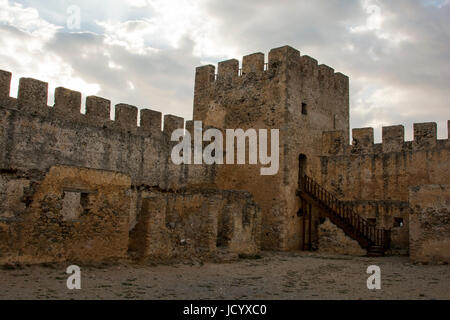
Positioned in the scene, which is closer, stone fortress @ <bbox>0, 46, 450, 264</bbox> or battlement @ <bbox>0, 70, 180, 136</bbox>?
stone fortress @ <bbox>0, 46, 450, 264</bbox>

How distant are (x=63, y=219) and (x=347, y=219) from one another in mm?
10977

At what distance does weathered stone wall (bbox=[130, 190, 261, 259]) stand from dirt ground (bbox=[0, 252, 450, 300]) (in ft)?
1.98

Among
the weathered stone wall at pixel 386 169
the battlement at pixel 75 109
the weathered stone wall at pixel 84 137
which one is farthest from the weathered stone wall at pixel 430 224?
the battlement at pixel 75 109

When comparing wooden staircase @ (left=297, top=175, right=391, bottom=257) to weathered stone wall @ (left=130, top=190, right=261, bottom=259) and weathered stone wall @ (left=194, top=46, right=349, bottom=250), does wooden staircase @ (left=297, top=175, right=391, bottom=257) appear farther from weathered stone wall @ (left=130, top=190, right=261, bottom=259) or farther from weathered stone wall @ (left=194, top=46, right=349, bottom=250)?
weathered stone wall @ (left=130, top=190, right=261, bottom=259)

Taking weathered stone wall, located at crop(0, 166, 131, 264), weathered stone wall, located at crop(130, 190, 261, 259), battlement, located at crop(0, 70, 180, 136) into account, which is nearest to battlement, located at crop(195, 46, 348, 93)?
battlement, located at crop(0, 70, 180, 136)

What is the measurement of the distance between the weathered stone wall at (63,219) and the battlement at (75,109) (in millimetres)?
3007

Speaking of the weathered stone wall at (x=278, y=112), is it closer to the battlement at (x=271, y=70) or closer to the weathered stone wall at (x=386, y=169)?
the battlement at (x=271, y=70)

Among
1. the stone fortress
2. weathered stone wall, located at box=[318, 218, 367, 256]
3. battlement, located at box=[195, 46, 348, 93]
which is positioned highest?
battlement, located at box=[195, 46, 348, 93]

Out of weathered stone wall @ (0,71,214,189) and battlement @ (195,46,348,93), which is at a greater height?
battlement @ (195,46,348,93)

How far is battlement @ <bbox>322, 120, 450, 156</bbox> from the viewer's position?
17438mm

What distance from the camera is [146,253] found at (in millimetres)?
11375

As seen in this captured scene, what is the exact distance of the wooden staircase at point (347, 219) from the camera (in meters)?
16.5

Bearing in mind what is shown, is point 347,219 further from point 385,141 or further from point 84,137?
point 84,137
